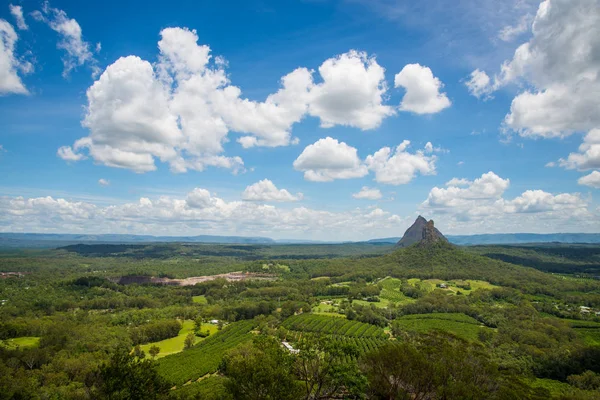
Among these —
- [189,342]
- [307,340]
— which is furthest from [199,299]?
[307,340]

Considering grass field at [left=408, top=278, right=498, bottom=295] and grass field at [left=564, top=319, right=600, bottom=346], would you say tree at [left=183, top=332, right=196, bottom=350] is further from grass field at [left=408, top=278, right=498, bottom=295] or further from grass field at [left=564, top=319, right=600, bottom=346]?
grass field at [left=408, top=278, right=498, bottom=295]

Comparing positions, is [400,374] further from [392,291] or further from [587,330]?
[392,291]

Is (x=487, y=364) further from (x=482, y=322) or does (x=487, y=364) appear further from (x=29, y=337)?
(x=29, y=337)

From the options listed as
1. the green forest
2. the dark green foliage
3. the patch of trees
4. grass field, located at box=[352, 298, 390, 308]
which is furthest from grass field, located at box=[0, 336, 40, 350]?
grass field, located at box=[352, 298, 390, 308]

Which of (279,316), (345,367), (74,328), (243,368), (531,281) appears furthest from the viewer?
(531,281)

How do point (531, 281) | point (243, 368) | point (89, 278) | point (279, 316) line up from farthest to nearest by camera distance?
1. point (89, 278)
2. point (531, 281)
3. point (279, 316)
4. point (243, 368)

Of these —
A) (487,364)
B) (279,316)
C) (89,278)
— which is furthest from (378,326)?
(89,278)

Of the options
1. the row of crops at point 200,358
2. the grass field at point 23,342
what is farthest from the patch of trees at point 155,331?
the grass field at point 23,342
